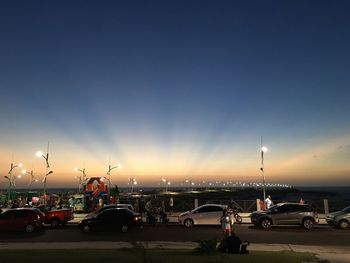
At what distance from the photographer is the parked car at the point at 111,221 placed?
78.7 feet

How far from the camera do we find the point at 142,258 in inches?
567

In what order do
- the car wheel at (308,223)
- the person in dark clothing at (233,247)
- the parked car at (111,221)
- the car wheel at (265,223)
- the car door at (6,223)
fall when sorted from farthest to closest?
the car wheel at (265,223), the car wheel at (308,223), the car door at (6,223), the parked car at (111,221), the person in dark clothing at (233,247)

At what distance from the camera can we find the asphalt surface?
20.2 m

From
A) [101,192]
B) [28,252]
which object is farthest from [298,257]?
[101,192]

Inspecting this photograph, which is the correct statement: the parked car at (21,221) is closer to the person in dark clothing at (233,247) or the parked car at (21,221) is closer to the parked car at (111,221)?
the parked car at (111,221)

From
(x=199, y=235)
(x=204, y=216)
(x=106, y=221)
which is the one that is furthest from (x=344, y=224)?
(x=106, y=221)

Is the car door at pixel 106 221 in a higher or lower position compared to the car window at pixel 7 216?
lower

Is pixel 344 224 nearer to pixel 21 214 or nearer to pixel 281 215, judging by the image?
pixel 281 215

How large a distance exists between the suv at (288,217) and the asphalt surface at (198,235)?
0.46 m

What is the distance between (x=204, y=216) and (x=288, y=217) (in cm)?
541

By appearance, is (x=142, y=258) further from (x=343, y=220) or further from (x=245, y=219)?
(x=245, y=219)

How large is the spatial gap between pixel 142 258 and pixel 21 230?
44.0 ft

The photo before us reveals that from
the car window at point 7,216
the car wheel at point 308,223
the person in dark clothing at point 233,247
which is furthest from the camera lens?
the car wheel at point 308,223

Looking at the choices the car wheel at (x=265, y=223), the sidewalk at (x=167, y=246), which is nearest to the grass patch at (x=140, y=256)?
the sidewalk at (x=167, y=246)
